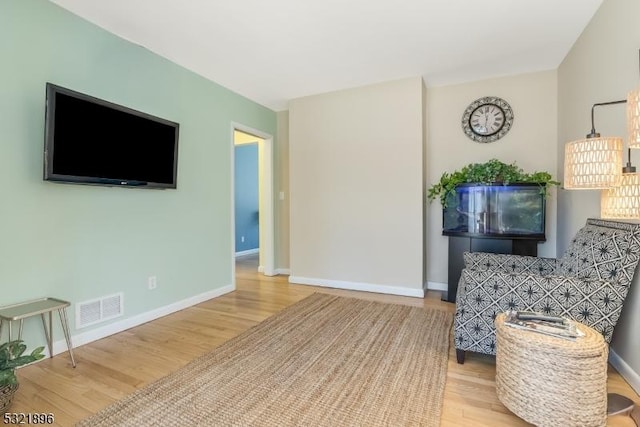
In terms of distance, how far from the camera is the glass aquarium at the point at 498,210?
9.89 ft

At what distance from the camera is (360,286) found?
12.4 feet

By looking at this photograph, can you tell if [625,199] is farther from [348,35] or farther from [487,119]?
[487,119]

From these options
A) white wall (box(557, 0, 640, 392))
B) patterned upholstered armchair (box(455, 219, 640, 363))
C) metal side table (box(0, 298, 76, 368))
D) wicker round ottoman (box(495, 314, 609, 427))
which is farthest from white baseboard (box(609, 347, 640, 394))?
metal side table (box(0, 298, 76, 368))

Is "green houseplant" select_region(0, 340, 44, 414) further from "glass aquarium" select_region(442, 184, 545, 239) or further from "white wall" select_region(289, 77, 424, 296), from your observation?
"glass aquarium" select_region(442, 184, 545, 239)

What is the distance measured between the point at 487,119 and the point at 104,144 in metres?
3.79

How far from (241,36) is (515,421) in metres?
3.17

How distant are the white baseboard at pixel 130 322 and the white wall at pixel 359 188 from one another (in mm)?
1264

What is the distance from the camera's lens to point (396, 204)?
355 cm

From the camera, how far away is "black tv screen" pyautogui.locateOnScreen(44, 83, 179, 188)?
6.56 feet

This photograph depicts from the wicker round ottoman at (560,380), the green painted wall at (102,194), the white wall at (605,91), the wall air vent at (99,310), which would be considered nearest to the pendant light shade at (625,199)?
the white wall at (605,91)

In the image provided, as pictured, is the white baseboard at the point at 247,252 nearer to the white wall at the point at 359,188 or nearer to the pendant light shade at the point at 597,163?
the white wall at the point at 359,188

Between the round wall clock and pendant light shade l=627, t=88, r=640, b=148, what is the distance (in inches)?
95.4

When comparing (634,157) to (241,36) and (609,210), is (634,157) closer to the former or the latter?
(609,210)

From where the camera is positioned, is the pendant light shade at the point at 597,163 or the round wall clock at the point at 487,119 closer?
the pendant light shade at the point at 597,163
